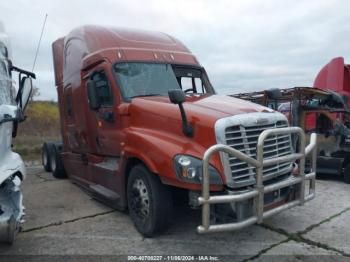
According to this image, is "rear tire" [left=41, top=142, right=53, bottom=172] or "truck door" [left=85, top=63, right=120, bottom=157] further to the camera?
"rear tire" [left=41, top=142, right=53, bottom=172]

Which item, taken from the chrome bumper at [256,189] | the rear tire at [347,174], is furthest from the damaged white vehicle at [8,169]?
the rear tire at [347,174]

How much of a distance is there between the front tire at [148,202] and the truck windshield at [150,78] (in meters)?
1.29

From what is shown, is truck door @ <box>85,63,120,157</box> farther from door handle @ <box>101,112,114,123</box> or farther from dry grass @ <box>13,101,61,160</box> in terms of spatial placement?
dry grass @ <box>13,101,61,160</box>

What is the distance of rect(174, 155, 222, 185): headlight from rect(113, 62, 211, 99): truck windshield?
1.74 metres

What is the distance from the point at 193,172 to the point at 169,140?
66 cm

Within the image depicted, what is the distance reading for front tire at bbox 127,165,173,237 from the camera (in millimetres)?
4637

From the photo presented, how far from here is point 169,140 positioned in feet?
15.2

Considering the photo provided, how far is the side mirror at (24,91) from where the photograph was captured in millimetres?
5356

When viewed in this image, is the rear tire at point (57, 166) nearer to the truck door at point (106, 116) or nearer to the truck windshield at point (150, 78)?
the truck door at point (106, 116)

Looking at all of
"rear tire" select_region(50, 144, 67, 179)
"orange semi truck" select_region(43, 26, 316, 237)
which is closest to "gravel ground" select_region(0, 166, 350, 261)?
"orange semi truck" select_region(43, 26, 316, 237)

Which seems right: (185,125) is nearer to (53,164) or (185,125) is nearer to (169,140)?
(169,140)

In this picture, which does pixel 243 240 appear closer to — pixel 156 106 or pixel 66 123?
pixel 156 106

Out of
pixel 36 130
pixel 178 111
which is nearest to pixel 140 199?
pixel 178 111

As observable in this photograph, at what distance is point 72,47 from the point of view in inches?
293
